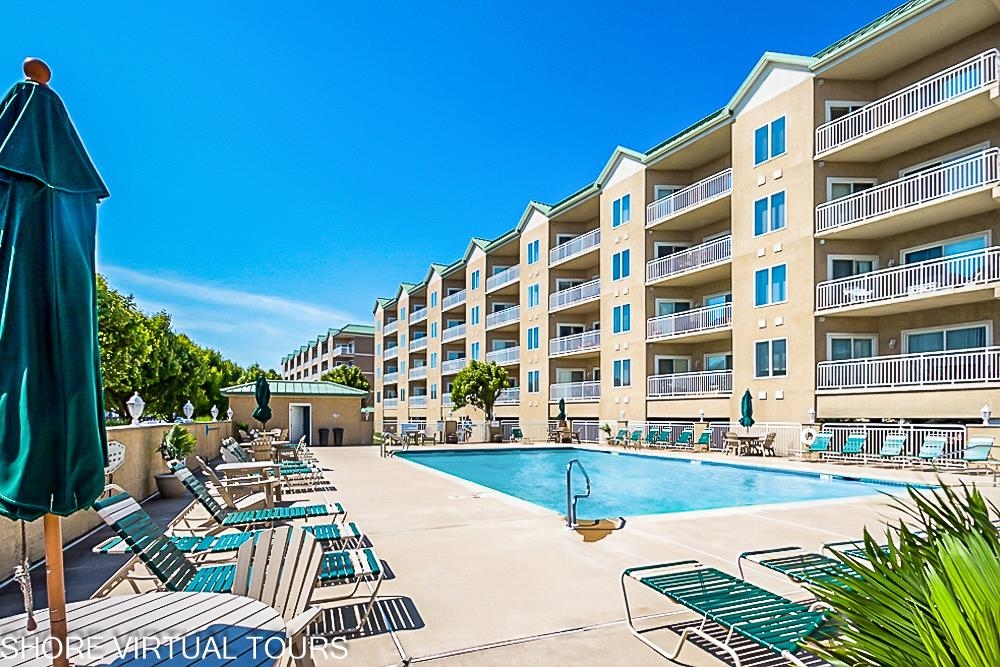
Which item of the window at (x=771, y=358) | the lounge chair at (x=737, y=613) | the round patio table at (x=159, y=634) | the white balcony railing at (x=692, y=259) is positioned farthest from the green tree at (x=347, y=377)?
the round patio table at (x=159, y=634)

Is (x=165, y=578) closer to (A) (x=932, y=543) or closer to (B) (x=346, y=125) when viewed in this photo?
(A) (x=932, y=543)

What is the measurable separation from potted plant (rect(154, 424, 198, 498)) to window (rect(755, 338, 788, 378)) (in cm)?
1850

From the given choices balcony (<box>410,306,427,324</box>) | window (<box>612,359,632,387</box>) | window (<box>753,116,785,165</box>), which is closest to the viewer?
window (<box>753,116,785,165</box>)

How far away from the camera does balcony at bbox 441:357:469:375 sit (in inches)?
1817

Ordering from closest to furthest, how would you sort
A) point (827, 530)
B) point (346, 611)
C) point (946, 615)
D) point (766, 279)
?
point (946, 615) → point (346, 611) → point (827, 530) → point (766, 279)

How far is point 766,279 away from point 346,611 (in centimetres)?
2135

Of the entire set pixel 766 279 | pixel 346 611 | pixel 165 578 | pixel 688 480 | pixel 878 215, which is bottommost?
pixel 688 480

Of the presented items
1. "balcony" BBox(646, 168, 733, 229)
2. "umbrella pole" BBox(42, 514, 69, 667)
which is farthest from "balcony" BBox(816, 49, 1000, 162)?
"umbrella pole" BBox(42, 514, 69, 667)

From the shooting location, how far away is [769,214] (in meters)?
23.1

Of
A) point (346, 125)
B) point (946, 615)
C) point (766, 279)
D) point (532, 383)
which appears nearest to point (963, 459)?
point (766, 279)

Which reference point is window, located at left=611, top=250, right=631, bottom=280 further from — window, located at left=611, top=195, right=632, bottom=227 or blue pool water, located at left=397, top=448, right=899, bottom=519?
blue pool water, located at left=397, top=448, right=899, bottom=519

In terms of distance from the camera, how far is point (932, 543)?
2.27 meters

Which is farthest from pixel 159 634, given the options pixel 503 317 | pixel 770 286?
pixel 503 317

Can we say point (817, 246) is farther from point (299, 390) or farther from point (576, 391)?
point (299, 390)
